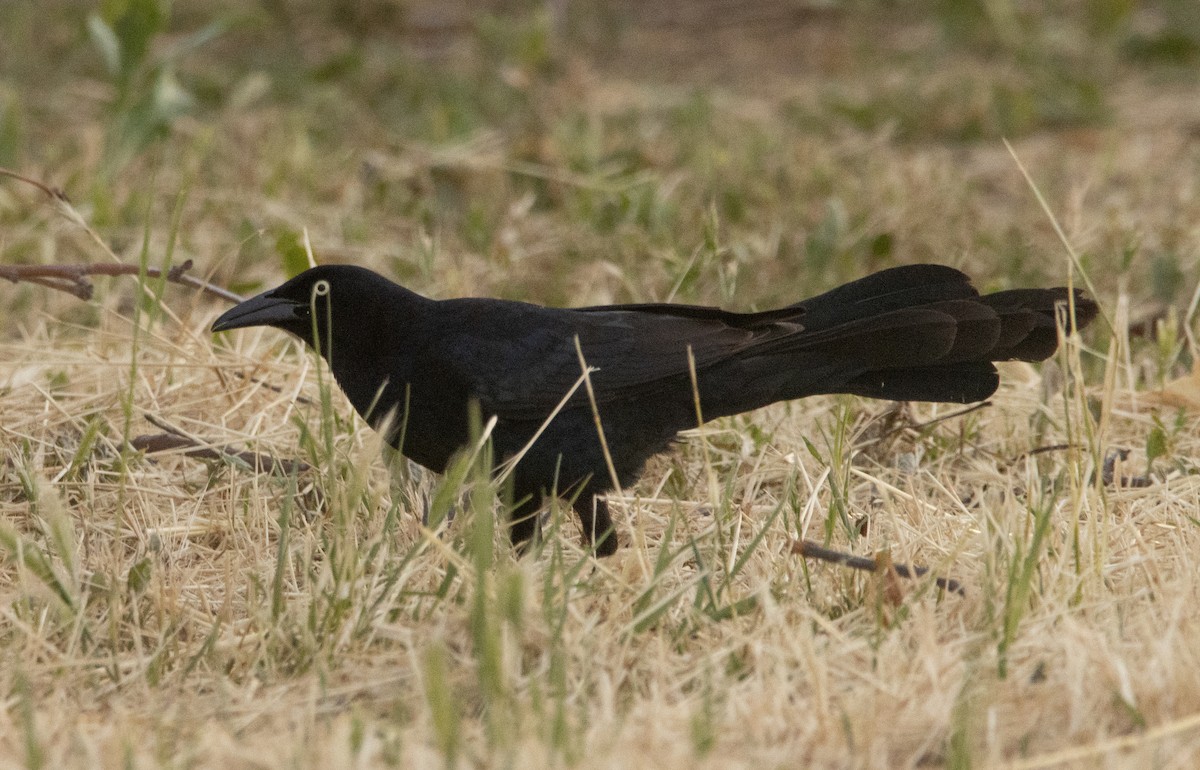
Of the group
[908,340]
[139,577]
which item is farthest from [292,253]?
[908,340]

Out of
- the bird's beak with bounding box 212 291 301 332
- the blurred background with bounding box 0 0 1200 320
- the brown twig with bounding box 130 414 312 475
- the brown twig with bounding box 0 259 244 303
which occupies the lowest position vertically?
the brown twig with bounding box 130 414 312 475

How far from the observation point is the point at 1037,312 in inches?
129

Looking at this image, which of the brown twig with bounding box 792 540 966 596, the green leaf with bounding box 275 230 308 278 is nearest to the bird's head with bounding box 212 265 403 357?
the green leaf with bounding box 275 230 308 278

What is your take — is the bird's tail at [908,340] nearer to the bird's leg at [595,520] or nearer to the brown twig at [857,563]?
the bird's leg at [595,520]

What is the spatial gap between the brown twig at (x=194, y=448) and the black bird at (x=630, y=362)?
339 mm

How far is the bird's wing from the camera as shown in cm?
337

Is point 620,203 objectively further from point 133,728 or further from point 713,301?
point 133,728

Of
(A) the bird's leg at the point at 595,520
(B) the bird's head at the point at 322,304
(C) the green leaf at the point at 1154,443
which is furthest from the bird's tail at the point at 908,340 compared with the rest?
(B) the bird's head at the point at 322,304

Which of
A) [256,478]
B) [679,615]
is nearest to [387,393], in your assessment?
[256,478]

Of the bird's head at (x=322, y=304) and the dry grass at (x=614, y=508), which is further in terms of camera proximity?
the bird's head at (x=322, y=304)

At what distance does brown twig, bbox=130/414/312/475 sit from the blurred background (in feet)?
1.83

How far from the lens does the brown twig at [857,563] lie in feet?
8.98

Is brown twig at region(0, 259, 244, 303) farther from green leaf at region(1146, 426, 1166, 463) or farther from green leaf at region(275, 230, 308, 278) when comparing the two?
green leaf at region(1146, 426, 1166, 463)

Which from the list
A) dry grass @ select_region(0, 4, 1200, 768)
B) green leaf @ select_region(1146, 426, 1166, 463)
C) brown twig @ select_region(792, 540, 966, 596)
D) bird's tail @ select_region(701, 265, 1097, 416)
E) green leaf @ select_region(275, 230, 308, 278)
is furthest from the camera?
green leaf @ select_region(275, 230, 308, 278)
